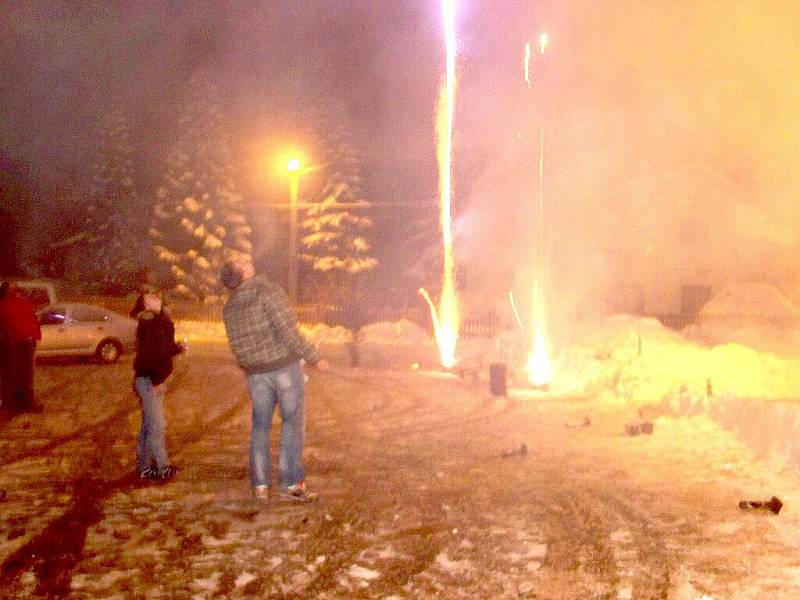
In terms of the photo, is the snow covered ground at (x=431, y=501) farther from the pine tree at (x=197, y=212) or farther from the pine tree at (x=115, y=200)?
the pine tree at (x=115, y=200)

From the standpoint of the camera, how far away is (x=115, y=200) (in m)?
48.0

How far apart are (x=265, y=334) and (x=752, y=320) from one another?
65.7 ft

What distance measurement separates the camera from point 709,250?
29.7 meters

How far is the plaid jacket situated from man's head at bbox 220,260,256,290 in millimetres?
122

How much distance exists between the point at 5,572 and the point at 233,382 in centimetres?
1035

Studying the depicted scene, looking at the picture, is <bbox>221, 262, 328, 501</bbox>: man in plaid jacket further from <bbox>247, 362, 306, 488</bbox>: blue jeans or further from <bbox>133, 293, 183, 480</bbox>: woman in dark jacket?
<bbox>133, 293, 183, 480</bbox>: woman in dark jacket

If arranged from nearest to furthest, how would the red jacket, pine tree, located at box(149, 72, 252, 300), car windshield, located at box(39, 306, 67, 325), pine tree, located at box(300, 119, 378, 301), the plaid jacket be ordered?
the plaid jacket < the red jacket < car windshield, located at box(39, 306, 67, 325) < pine tree, located at box(300, 119, 378, 301) < pine tree, located at box(149, 72, 252, 300)

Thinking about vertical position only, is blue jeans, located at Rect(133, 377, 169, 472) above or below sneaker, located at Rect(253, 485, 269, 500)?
above

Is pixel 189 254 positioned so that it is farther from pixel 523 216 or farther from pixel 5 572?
pixel 5 572

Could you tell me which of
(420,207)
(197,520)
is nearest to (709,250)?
(420,207)

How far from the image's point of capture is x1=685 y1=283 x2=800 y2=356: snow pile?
19.9 meters

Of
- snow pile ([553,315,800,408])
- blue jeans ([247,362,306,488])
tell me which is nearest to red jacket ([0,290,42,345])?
blue jeans ([247,362,306,488])

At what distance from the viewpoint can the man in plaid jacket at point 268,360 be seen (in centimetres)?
655

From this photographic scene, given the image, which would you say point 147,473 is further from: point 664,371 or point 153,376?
point 664,371
